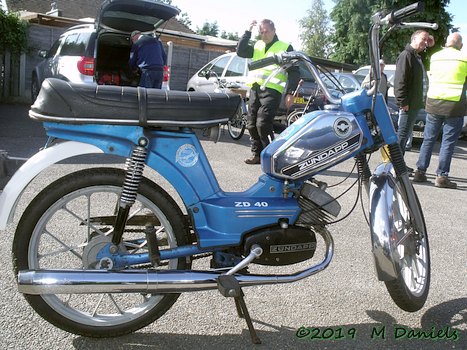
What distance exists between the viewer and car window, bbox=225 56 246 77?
10.6 metres

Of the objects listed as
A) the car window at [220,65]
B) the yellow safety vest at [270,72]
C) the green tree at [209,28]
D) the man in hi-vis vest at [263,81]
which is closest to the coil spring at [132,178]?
the yellow safety vest at [270,72]

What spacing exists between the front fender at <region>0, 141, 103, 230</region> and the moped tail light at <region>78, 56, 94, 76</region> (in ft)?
20.3

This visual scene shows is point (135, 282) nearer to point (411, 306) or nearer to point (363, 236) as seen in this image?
point (411, 306)

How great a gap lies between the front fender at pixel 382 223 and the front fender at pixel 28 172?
59.8 inches

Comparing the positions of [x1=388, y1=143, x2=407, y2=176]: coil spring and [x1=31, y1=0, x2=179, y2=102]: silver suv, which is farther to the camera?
[x1=31, y1=0, x2=179, y2=102]: silver suv

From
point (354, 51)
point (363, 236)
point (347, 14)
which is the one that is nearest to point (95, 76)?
point (363, 236)

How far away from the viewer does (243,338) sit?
8.34ft

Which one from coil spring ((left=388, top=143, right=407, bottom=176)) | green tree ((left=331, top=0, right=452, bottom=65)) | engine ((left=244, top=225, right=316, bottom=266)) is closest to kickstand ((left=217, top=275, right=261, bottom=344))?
engine ((left=244, top=225, right=316, bottom=266))

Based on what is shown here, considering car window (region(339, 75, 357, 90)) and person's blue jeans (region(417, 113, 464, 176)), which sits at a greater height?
car window (region(339, 75, 357, 90))

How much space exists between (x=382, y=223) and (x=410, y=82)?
480cm

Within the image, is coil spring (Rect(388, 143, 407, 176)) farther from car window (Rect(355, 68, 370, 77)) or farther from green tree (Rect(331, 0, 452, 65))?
green tree (Rect(331, 0, 452, 65))

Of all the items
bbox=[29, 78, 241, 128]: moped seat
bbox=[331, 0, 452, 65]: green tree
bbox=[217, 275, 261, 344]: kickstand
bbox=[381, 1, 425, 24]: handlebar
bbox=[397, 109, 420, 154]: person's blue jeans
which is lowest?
bbox=[217, 275, 261, 344]: kickstand

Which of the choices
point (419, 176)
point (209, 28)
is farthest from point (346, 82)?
point (209, 28)

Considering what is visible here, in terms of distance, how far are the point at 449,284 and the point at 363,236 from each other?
96 cm
